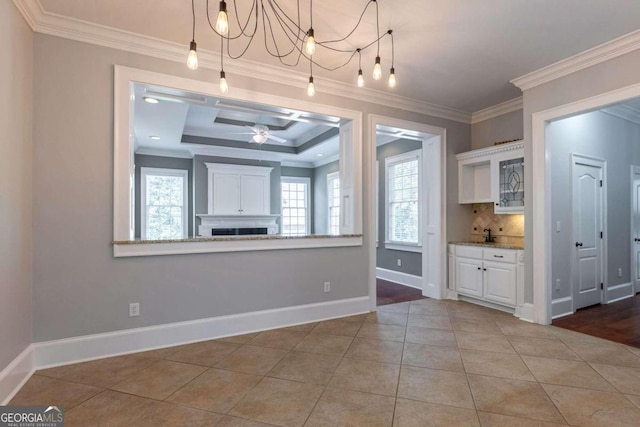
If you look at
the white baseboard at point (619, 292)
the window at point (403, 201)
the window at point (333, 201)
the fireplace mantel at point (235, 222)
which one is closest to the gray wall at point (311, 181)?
the window at point (333, 201)

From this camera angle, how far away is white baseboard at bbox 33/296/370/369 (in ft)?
8.95

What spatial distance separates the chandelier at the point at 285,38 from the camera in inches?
102

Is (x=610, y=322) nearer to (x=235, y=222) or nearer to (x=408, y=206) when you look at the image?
(x=408, y=206)

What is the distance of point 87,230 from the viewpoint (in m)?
2.83

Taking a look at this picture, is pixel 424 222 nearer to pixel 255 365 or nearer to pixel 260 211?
pixel 255 365

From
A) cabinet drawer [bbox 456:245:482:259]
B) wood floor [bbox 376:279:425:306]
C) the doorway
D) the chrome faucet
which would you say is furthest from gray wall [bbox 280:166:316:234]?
the chrome faucet

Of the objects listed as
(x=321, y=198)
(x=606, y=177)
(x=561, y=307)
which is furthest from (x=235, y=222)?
(x=606, y=177)

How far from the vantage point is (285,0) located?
2.48 meters

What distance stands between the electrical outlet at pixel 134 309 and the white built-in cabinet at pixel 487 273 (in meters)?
4.07

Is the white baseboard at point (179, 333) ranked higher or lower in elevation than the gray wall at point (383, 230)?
lower

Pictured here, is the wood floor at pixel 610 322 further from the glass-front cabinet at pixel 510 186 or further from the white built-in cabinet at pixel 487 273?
the glass-front cabinet at pixel 510 186

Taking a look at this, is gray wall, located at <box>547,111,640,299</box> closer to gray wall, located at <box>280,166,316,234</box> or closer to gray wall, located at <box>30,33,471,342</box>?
gray wall, located at <box>30,33,471,342</box>

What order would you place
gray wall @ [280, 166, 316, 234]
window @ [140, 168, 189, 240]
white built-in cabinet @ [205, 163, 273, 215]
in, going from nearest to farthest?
1. window @ [140, 168, 189, 240]
2. white built-in cabinet @ [205, 163, 273, 215]
3. gray wall @ [280, 166, 316, 234]

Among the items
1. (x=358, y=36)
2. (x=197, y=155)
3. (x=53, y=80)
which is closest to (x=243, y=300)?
(x=53, y=80)
